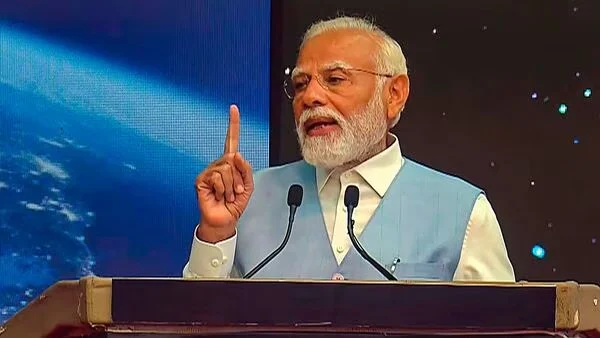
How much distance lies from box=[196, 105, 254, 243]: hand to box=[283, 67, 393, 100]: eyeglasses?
33 centimetres

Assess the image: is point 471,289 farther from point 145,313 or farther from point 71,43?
point 71,43

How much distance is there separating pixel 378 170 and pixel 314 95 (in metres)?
0.18

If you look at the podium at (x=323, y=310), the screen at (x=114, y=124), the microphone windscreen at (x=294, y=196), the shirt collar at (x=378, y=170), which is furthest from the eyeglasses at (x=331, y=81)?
the podium at (x=323, y=310)

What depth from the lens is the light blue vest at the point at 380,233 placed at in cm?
163

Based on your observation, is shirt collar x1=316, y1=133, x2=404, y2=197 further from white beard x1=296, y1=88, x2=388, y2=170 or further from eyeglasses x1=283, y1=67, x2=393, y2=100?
eyeglasses x1=283, y1=67, x2=393, y2=100

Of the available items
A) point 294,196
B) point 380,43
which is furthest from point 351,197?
point 380,43

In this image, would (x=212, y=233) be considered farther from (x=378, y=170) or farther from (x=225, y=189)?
(x=378, y=170)

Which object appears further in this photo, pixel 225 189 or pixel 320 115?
pixel 320 115

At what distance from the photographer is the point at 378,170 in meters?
1.82

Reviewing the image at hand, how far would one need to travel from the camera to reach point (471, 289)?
812mm

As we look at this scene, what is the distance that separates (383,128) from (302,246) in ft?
1.12

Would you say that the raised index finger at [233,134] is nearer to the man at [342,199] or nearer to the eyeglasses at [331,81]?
the man at [342,199]

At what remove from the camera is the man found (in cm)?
160

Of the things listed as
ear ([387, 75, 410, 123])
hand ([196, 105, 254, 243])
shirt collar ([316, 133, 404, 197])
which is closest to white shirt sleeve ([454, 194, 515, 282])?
shirt collar ([316, 133, 404, 197])
